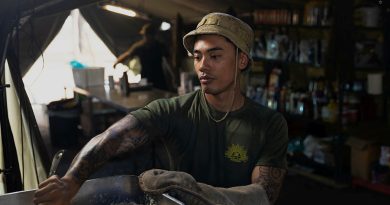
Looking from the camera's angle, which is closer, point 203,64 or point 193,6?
point 203,64

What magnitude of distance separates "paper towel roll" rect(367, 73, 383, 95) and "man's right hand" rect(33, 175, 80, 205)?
3.10 m

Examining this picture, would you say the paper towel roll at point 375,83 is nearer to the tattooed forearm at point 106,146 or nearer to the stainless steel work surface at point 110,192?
the tattooed forearm at point 106,146

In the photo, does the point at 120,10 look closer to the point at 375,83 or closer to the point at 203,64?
the point at 375,83

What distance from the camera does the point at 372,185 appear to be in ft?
12.6

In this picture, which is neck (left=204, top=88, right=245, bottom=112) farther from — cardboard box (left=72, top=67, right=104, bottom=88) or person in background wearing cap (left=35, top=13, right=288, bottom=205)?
cardboard box (left=72, top=67, right=104, bottom=88)

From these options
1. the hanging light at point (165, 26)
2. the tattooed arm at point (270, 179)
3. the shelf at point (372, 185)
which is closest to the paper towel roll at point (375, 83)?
the shelf at point (372, 185)

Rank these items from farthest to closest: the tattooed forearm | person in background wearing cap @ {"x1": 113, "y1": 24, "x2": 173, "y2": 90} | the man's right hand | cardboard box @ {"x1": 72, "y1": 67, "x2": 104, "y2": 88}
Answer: person in background wearing cap @ {"x1": 113, "y1": 24, "x2": 173, "y2": 90} → cardboard box @ {"x1": 72, "y1": 67, "x2": 104, "y2": 88} → the tattooed forearm → the man's right hand

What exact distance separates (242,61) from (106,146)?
21.3 inches

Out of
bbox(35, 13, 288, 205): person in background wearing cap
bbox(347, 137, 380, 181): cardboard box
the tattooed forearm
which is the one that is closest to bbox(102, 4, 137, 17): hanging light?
bbox(347, 137, 380, 181): cardboard box

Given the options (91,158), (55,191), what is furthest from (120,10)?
(55,191)

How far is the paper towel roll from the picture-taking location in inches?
152

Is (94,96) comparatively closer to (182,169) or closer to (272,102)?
(272,102)

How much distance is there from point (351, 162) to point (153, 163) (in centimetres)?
168

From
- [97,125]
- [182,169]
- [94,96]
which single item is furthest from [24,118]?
[97,125]
